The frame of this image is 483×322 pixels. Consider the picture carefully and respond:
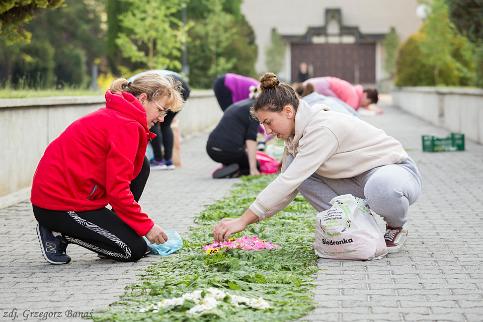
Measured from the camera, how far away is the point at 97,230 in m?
7.07

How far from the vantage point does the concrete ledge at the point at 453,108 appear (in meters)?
20.3

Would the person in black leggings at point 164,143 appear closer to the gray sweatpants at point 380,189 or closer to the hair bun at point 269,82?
the gray sweatpants at point 380,189

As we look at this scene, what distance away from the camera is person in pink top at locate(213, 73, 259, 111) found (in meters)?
15.4

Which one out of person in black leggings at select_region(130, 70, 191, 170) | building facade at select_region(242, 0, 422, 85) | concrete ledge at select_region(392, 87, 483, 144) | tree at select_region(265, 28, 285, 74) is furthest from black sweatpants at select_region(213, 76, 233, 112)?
building facade at select_region(242, 0, 422, 85)

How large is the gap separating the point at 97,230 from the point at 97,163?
0.47 m

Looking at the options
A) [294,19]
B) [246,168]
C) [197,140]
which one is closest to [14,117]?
[246,168]

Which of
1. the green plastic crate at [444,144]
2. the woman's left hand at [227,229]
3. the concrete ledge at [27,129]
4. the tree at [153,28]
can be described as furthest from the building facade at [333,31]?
the woman's left hand at [227,229]

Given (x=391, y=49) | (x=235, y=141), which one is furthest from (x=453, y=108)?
(x=391, y=49)

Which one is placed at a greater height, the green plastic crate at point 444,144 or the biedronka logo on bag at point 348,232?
the biedronka logo on bag at point 348,232

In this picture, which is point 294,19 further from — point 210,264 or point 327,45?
point 210,264

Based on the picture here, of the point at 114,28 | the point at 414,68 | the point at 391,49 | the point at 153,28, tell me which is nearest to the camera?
the point at 153,28

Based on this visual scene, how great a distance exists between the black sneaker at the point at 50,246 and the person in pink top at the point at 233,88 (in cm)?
824

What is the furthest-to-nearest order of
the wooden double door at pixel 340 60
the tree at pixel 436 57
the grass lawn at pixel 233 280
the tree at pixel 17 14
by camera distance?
the wooden double door at pixel 340 60
the tree at pixel 436 57
the tree at pixel 17 14
the grass lawn at pixel 233 280

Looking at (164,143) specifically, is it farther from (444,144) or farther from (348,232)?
(348,232)
